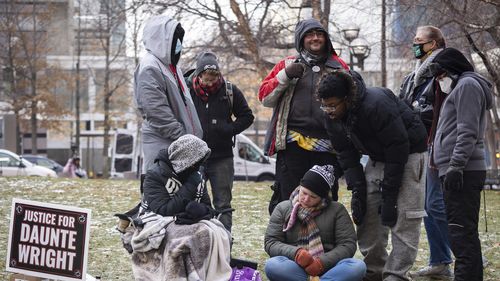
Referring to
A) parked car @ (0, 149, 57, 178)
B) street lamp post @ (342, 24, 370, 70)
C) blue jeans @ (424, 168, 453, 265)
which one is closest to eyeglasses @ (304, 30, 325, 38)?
blue jeans @ (424, 168, 453, 265)

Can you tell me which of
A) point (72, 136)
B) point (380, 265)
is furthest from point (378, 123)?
point (72, 136)

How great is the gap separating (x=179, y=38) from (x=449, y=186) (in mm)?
2388

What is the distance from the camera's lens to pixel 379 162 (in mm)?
6246

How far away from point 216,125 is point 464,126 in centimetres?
251

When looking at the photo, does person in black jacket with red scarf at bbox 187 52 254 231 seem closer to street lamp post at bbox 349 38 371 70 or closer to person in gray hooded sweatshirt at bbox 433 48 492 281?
person in gray hooded sweatshirt at bbox 433 48 492 281

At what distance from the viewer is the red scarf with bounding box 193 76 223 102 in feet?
24.9

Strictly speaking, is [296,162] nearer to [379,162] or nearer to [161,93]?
[379,162]

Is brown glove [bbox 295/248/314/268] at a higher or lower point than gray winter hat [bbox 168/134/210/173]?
lower

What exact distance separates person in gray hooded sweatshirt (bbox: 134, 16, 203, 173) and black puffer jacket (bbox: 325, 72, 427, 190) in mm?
1151

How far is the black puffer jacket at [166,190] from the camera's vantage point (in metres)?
5.72

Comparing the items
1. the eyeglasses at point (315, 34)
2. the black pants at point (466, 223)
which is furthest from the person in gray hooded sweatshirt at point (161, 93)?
the black pants at point (466, 223)

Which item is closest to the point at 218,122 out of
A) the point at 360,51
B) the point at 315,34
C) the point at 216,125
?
the point at 216,125

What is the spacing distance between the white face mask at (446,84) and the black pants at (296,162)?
1.02m

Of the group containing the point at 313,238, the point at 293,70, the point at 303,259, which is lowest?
the point at 303,259
